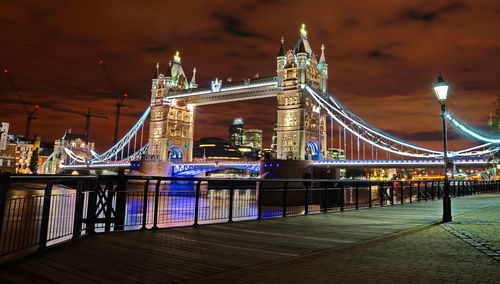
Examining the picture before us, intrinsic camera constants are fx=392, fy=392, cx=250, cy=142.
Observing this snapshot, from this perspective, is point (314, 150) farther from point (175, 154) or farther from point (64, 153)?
point (64, 153)

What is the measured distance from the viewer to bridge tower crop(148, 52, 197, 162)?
79562mm

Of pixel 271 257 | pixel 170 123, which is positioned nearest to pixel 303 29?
pixel 170 123

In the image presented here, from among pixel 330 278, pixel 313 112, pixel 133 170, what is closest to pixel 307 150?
pixel 313 112

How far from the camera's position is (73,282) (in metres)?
4.60

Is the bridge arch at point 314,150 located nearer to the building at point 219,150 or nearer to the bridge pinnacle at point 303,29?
the bridge pinnacle at point 303,29

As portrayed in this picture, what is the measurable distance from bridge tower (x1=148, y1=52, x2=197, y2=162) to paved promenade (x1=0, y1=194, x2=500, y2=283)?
72.0 m

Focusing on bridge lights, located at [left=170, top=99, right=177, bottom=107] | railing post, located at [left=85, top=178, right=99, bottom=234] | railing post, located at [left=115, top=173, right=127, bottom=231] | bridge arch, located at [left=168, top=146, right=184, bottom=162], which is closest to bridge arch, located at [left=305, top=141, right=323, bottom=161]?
bridge arch, located at [left=168, top=146, right=184, bottom=162]

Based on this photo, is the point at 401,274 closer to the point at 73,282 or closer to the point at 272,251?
the point at 272,251

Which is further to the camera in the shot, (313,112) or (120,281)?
(313,112)

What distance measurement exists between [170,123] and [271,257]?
248 ft

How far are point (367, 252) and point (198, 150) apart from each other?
600 ft

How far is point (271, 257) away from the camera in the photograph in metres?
6.19

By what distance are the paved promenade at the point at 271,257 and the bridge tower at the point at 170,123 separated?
236 feet

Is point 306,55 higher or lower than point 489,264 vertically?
higher
